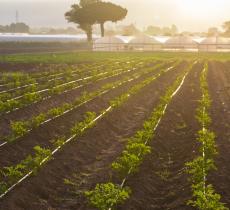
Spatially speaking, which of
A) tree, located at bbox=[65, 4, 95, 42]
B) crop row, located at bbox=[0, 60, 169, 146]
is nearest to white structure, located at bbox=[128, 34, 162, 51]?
tree, located at bbox=[65, 4, 95, 42]

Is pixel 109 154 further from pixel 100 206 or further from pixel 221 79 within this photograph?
pixel 221 79

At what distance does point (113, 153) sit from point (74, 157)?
121cm

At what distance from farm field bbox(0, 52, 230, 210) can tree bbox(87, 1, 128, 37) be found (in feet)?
260

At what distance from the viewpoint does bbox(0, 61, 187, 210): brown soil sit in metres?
9.99

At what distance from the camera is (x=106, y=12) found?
10275 centimetres

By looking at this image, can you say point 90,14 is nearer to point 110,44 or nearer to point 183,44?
point 110,44

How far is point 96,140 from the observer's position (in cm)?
1503

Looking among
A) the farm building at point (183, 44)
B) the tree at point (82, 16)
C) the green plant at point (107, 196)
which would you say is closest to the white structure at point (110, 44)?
the farm building at point (183, 44)

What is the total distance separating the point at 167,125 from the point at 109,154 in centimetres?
402

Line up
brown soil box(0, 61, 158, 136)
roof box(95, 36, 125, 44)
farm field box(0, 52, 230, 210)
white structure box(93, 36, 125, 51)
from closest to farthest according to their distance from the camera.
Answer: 1. farm field box(0, 52, 230, 210)
2. brown soil box(0, 61, 158, 136)
3. white structure box(93, 36, 125, 51)
4. roof box(95, 36, 125, 44)

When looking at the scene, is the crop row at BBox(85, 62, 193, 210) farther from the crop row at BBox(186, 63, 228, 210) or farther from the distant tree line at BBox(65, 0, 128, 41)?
the distant tree line at BBox(65, 0, 128, 41)

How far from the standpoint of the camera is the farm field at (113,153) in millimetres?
9984

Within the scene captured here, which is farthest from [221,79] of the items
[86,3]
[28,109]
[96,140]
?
[86,3]

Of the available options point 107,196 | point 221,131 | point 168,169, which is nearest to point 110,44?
point 221,131
